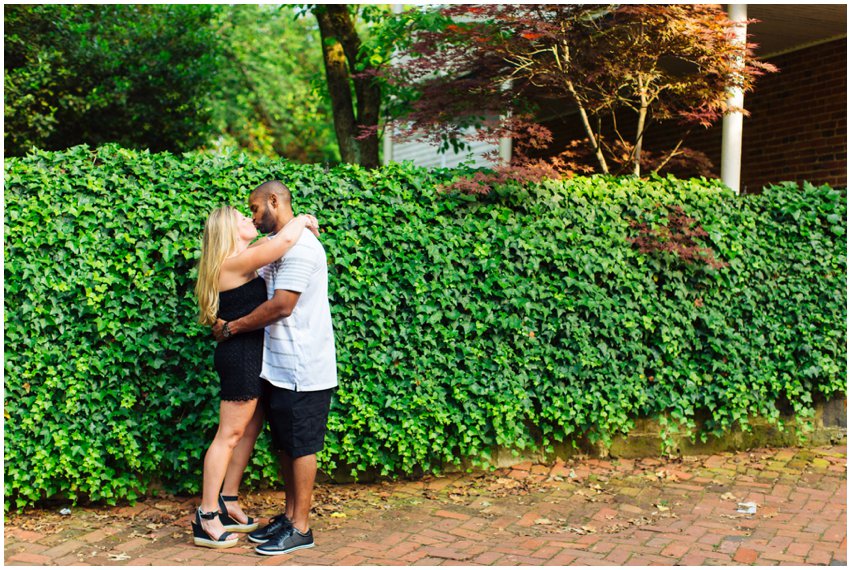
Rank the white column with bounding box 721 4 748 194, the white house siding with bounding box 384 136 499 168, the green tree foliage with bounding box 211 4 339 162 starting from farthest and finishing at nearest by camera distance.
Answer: the green tree foliage with bounding box 211 4 339 162 → the white house siding with bounding box 384 136 499 168 → the white column with bounding box 721 4 748 194

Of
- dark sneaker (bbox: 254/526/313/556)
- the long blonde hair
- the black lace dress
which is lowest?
dark sneaker (bbox: 254/526/313/556)

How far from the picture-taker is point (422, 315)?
556cm

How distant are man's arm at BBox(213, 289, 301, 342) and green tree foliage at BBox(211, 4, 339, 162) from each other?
16284 millimetres

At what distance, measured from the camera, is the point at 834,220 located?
688 cm

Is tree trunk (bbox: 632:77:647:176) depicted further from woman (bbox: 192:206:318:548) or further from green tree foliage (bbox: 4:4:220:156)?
green tree foliage (bbox: 4:4:220:156)

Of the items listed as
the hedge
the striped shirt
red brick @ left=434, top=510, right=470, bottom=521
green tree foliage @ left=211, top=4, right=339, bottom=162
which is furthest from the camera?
green tree foliage @ left=211, top=4, right=339, bottom=162

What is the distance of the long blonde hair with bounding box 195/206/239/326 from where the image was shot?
177 inches

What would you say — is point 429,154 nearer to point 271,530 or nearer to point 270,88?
point 271,530

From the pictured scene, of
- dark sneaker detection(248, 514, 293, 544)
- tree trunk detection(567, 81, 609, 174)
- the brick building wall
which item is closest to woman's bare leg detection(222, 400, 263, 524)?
dark sneaker detection(248, 514, 293, 544)

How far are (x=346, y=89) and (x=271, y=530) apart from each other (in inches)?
269

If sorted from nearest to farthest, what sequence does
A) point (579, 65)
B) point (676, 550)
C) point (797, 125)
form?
1. point (676, 550)
2. point (579, 65)
3. point (797, 125)

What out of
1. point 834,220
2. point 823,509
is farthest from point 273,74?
point 823,509

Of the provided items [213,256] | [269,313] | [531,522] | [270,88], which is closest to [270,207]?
[213,256]

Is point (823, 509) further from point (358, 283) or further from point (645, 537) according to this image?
point (358, 283)
